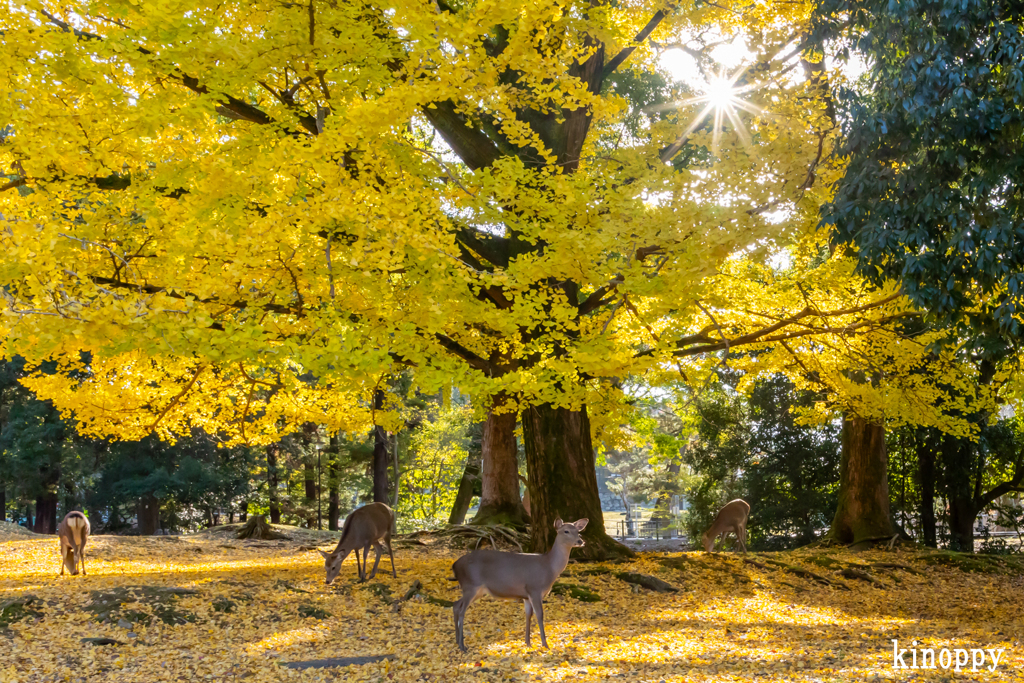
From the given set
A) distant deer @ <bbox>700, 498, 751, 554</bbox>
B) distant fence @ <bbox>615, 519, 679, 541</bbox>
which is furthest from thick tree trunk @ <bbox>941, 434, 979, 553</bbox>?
distant fence @ <bbox>615, 519, 679, 541</bbox>

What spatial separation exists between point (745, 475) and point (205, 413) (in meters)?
13.5

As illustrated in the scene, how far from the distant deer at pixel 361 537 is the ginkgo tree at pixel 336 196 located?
2257mm

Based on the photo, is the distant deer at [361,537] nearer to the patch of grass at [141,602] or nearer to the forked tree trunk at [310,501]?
the patch of grass at [141,602]

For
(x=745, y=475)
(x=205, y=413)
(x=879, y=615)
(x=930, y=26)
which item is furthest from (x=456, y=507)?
(x=930, y=26)

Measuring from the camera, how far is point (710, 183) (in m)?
8.00

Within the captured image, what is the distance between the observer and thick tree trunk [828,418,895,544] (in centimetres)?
1473

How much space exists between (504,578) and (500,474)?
32.2ft

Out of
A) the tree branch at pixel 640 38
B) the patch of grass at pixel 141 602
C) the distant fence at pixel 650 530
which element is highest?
the tree branch at pixel 640 38

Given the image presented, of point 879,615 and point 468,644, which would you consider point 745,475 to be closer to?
point 879,615

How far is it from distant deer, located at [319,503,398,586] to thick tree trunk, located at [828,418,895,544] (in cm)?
985

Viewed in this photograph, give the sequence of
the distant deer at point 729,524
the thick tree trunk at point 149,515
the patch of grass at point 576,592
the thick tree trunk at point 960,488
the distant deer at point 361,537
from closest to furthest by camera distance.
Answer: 1. the patch of grass at point 576,592
2. the distant deer at point 361,537
3. the distant deer at point 729,524
4. the thick tree trunk at point 960,488
5. the thick tree trunk at point 149,515

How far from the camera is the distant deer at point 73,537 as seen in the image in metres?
9.76

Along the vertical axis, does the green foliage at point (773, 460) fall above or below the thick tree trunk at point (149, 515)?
above

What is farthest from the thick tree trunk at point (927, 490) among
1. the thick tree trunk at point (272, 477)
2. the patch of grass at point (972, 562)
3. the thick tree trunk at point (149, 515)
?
the thick tree trunk at point (149, 515)
